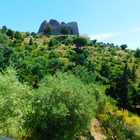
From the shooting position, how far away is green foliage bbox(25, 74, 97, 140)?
4706cm

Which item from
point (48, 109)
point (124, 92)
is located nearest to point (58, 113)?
point (48, 109)

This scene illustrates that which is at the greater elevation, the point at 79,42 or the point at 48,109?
the point at 79,42

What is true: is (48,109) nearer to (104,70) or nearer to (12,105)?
(12,105)

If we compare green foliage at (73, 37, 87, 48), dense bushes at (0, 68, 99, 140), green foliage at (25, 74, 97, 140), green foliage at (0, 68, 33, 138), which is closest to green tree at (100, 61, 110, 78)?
A: green foliage at (73, 37, 87, 48)

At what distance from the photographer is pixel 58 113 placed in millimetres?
46406

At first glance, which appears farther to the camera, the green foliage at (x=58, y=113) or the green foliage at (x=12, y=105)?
the green foliage at (x=58, y=113)

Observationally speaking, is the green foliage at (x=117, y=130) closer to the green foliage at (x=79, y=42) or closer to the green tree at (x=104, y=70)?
the green tree at (x=104, y=70)

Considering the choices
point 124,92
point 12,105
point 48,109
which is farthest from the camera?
point 124,92

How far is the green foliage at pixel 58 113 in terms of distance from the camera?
47062 mm

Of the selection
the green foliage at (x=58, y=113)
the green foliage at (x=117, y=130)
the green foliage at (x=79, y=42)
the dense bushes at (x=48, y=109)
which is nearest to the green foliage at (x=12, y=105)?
the dense bushes at (x=48, y=109)

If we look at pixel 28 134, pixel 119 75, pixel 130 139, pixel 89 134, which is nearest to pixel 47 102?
pixel 28 134

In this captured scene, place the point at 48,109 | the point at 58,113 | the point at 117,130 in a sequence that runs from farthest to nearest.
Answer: the point at 117,130 → the point at 48,109 → the point at 58,113

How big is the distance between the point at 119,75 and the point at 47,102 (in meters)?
80.7

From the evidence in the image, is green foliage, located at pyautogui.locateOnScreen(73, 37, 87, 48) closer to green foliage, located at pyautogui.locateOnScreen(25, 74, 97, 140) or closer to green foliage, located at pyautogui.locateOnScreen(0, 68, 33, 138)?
green foliage, located at pyautogui.locateOnScreen(25, 74, 97, 140)
